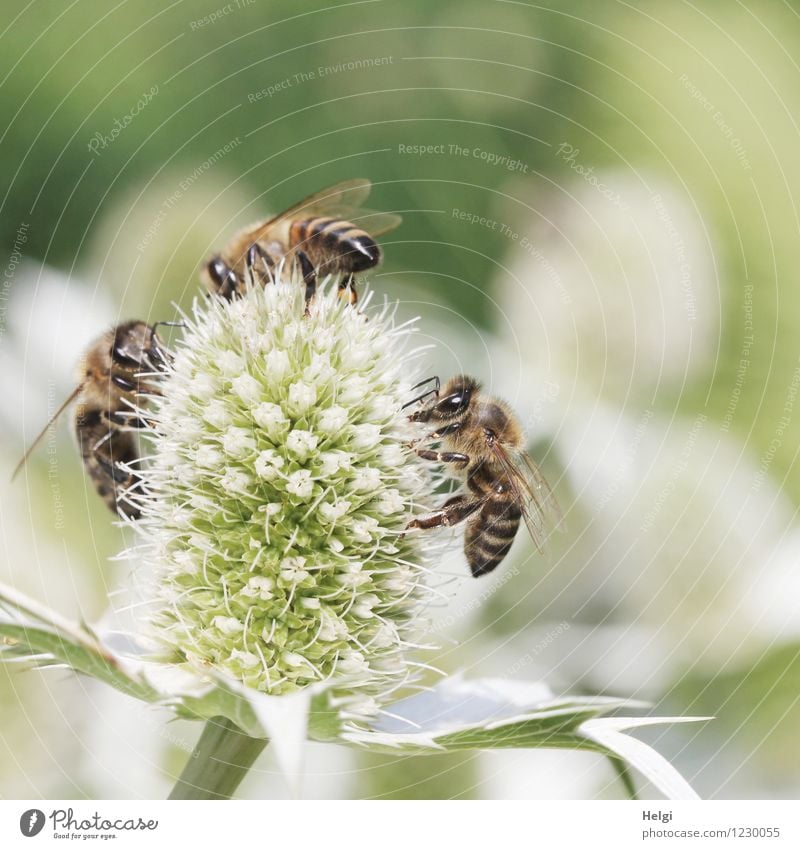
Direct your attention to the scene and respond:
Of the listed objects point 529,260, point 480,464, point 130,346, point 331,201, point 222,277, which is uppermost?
point 529,260

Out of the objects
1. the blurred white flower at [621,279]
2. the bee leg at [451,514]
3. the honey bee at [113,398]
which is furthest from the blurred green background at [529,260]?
the bee leg at [451,514]

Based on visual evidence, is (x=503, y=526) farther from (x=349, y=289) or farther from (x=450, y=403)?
(x=349, y=289)

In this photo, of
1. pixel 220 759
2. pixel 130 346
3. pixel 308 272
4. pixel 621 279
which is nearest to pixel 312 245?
pixel 308 272

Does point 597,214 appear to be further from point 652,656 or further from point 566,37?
point 652,656

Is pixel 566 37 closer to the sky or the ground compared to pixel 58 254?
closer to the sky

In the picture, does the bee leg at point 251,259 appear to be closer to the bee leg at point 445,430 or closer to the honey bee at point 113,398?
the honey bee at point 113,398
